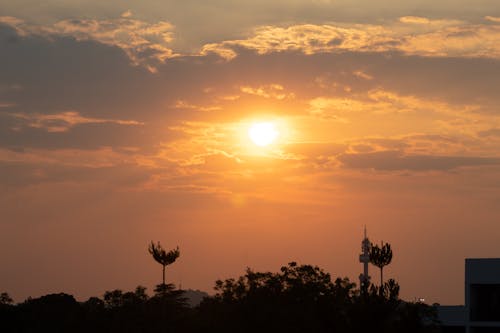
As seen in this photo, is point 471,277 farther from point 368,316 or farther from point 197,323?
point 197,323

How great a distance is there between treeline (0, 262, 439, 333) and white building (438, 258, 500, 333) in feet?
13.8

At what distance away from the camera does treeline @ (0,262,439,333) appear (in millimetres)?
62094

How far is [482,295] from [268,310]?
54.7 ft

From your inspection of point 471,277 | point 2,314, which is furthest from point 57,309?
point 471,277

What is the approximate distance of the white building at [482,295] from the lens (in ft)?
234

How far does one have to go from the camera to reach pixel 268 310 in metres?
79.1

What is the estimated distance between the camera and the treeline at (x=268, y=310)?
6209cm

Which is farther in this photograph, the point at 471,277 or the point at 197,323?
the point at 197,323

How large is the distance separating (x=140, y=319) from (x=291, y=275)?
48.3ft

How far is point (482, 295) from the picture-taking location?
240ft

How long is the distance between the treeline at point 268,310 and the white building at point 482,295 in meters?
4.22

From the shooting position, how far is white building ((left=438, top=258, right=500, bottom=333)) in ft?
234

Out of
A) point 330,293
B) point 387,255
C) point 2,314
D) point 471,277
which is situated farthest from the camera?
point 2,314

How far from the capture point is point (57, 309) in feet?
426
